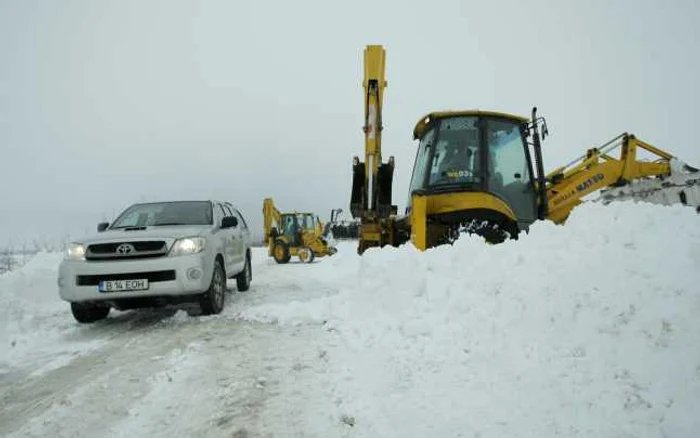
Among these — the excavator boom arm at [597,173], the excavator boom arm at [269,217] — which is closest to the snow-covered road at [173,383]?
the excavator boom arm at [597,173]

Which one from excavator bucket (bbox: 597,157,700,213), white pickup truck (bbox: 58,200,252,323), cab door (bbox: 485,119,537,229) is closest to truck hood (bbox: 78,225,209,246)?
white pickup truck (bbox: 58,200,252,323)

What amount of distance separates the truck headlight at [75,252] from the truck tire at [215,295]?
5.35 feet

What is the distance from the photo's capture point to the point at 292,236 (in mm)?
19719

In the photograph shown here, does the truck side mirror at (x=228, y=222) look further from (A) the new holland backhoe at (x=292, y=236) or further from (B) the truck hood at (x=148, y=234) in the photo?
(A) the new holland backhoe at (x=292, y=236)

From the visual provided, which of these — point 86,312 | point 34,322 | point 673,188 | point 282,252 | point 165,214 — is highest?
point 673,188

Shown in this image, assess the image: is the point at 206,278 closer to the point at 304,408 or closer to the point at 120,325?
the point at 120,325

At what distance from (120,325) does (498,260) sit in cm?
501

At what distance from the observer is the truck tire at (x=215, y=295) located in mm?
5500

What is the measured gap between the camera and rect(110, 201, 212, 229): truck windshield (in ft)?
20.8

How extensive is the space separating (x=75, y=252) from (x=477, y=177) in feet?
19.5

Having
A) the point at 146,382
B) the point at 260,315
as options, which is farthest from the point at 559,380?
the point at 260,315

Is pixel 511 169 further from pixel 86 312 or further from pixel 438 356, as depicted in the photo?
pixel 86 312

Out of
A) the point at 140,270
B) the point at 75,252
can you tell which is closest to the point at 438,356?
the point at 140,270

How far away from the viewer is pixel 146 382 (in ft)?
10.4
